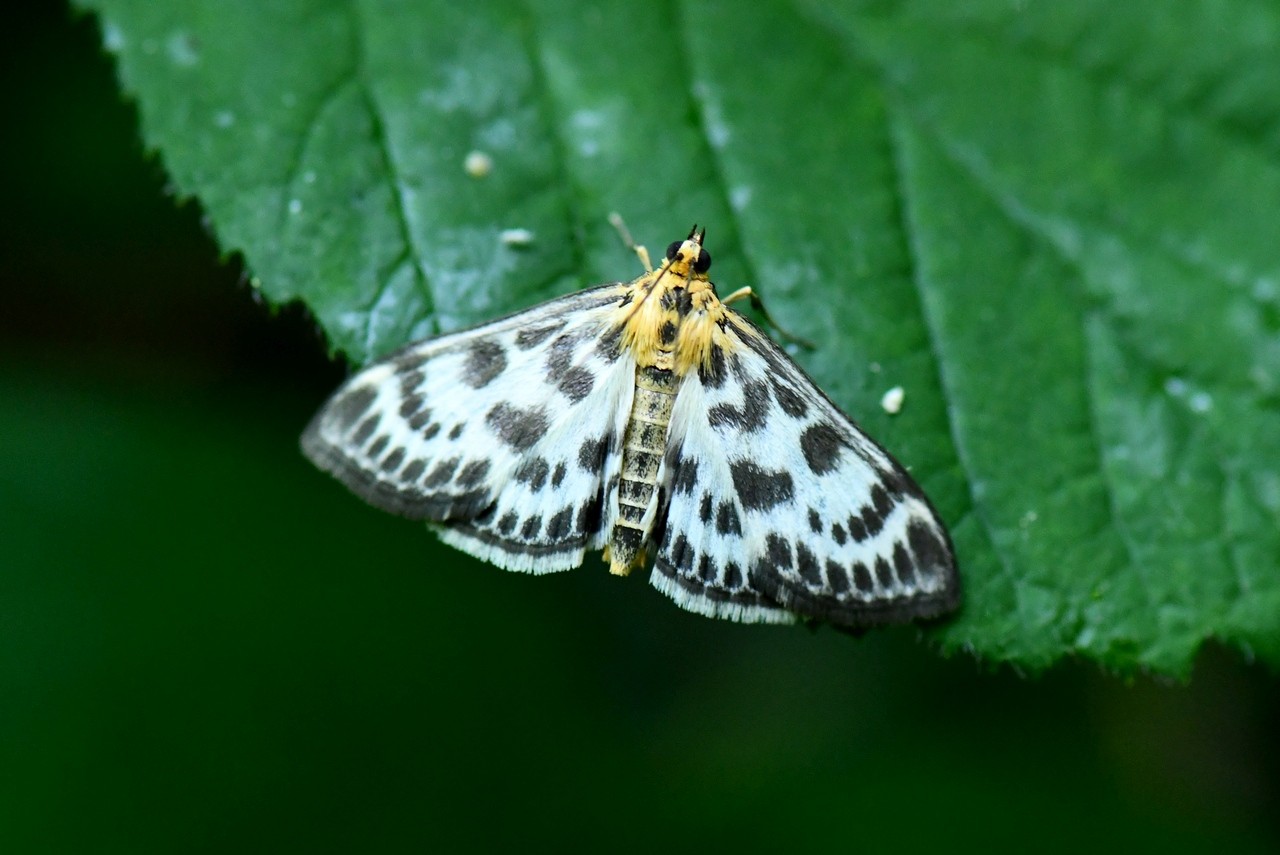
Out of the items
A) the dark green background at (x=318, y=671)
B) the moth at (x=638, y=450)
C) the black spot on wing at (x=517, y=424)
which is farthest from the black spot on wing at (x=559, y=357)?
the dark green background at (x=318, y=671)

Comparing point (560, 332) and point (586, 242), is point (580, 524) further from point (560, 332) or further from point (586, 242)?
point (586, 242)

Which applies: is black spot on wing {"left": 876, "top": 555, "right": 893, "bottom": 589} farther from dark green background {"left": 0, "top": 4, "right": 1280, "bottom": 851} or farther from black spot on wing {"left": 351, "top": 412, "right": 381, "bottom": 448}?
black spot on wing {"left": 351, "top": 412, "right": 381, "bottom": 448}

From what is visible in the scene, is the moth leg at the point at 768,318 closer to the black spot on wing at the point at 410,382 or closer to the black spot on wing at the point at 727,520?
the black spot on wing at the point at 727,520

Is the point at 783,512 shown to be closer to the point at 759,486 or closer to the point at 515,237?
the point at 759,486

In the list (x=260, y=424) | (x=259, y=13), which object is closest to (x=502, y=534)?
(x=260, y=424)

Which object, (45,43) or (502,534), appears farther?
(45,43)

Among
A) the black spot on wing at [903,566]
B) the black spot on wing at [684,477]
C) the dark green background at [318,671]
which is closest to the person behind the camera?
the black spot on wing at [903,566]

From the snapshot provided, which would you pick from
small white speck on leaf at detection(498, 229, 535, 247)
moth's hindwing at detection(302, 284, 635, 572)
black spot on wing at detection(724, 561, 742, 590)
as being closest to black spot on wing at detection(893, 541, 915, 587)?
black spot on wing at detection(724, 561, 742, 590)
